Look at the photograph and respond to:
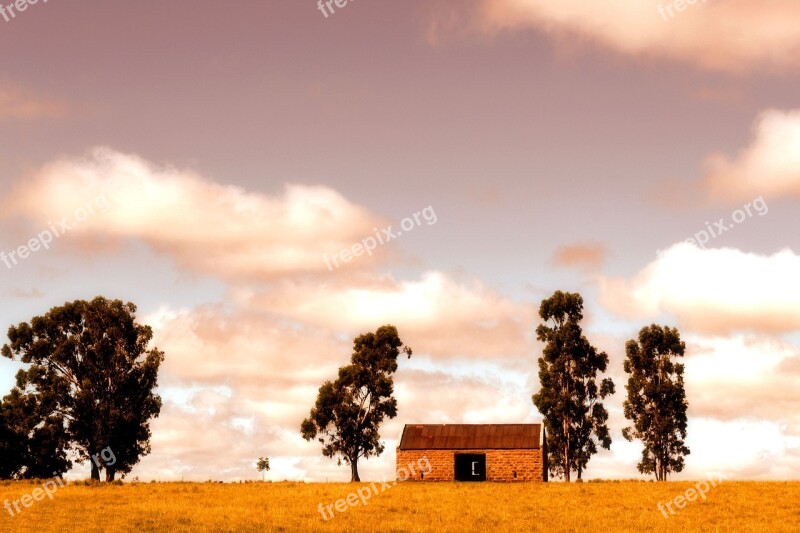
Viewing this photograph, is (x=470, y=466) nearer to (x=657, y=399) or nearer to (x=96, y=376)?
(x=657, y=399)

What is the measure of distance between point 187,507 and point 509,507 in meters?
16.2

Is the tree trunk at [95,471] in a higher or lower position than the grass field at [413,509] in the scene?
higher

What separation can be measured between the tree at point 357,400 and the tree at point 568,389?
12.2 m

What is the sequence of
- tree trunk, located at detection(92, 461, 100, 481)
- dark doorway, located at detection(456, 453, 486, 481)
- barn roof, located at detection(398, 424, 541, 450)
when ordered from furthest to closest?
1. dark doorway, located at detection(456, 453, 486, 481)
2. barn roof, located at detection(398, 424, 541, 450)
3. tree trunk, located at detection(92, 461, 100, 481)

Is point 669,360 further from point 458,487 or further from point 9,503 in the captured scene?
point 9,503

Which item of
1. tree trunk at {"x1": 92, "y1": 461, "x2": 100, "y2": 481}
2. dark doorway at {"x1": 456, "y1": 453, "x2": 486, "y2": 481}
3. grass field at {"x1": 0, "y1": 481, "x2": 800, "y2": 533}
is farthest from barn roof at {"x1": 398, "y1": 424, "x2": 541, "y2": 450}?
tree trunk at {"x1": 92, "y1": 461, "x2": 100, "y2": 481}

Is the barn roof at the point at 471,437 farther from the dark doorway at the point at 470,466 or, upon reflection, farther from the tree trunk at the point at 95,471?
the tree trunk at the point at 95,471

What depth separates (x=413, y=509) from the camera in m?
41.0

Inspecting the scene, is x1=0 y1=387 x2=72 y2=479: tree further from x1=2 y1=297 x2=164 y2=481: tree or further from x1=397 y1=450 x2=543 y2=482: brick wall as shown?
x1=397 y1=450 x2=543 y2=482: brick wall

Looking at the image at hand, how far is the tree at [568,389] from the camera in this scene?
64125 mm

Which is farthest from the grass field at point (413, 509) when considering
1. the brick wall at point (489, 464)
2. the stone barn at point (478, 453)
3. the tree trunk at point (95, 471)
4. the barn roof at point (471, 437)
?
the barn roof at point (471, 437)

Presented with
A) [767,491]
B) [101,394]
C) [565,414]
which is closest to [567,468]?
[565,414]

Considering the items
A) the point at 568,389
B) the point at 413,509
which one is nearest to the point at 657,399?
the point at 568,389

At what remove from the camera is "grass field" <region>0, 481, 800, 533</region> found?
118 ft
